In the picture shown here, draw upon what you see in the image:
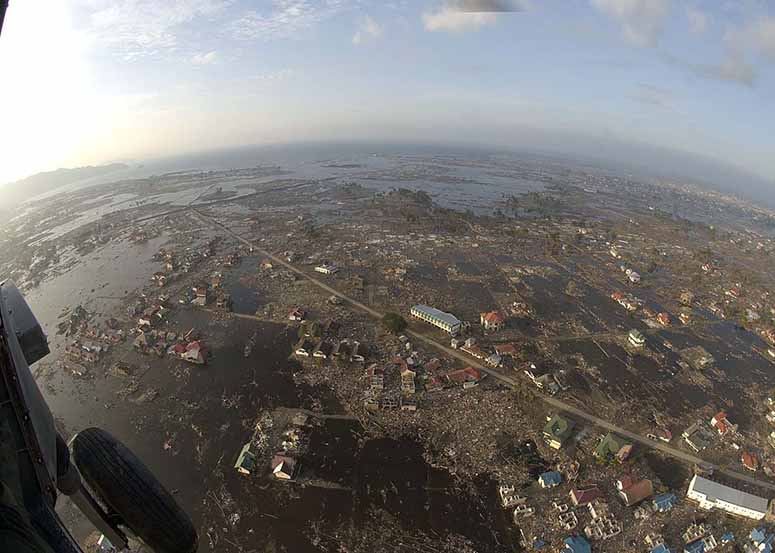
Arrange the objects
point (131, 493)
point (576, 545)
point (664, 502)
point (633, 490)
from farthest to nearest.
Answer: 1. point (633, 490)
2. point (664, 502)
3. point (576, 545)
4. point (131, 493)

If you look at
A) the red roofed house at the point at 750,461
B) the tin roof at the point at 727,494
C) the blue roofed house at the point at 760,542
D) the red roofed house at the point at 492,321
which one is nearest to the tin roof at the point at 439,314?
the red roofed house at the point at 492,321

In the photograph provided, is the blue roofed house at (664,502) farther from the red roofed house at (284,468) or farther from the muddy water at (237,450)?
the red roofed house at (284,468)

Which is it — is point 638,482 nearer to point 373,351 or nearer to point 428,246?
point 373,351

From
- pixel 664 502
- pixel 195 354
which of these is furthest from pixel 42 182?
pixel 664 502

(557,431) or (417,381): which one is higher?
(557,431)

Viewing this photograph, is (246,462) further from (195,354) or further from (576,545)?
(576,545)

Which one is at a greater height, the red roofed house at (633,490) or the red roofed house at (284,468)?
the red roofed house at (284,468)
